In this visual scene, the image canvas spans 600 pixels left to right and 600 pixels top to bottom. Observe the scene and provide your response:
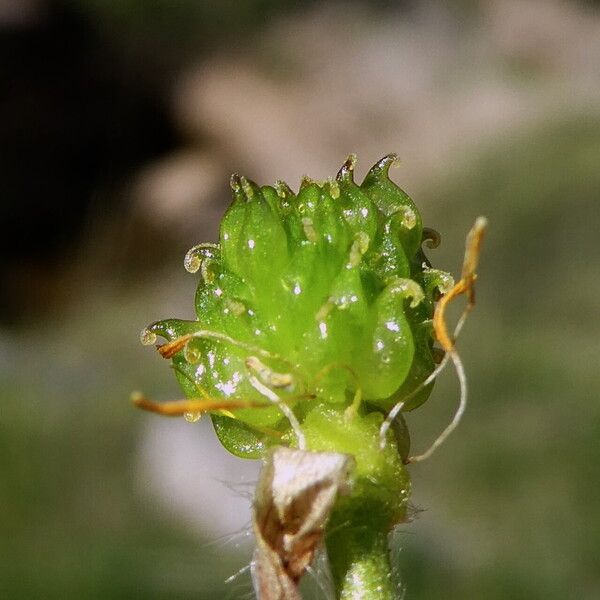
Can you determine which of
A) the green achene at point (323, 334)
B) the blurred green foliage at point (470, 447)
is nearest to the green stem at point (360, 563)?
the green achene at point (323, 334)

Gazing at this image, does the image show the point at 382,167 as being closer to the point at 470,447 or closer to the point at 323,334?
the point at 323,334

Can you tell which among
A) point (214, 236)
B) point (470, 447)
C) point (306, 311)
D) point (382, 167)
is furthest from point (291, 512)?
point (214, 236)

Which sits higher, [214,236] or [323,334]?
[214,236]

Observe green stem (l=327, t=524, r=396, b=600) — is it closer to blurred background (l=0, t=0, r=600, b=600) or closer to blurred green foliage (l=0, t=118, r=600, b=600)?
blurred background (l=0, t=0, r=600, b=600)

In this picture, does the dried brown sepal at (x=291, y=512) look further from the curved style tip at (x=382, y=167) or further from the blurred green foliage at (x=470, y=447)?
the blurred green foliage at (x=470, y=447)

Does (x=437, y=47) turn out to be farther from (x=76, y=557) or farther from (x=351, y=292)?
(x=351, y=292)

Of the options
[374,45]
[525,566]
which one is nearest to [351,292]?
[525,566]

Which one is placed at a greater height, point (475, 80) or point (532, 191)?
point (475, 80)
